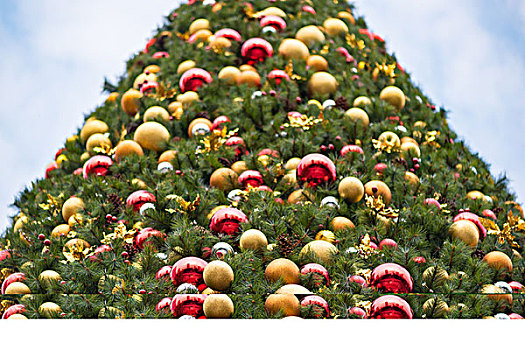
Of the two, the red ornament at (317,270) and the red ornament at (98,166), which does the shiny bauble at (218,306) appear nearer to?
the red ornament at (317,270)

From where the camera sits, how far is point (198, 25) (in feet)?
19.4

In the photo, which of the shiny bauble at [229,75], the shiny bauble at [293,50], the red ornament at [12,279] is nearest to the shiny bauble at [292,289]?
the red ornament at [12,279]

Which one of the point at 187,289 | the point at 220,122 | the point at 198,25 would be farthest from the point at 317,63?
the point at 187,289

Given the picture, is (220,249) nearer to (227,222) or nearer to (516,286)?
(227,222)

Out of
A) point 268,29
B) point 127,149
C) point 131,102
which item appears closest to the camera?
point 127,149

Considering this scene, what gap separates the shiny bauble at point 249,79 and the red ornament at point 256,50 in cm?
33

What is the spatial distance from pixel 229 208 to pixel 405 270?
1.06 metres

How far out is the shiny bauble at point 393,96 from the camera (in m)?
5.21

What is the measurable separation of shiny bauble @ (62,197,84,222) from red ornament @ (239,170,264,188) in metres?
1.05

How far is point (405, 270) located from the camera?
3391mm

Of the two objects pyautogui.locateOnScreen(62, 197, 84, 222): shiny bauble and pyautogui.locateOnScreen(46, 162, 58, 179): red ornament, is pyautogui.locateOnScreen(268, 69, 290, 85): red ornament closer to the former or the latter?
pyautogui.locateOnScreen(62, 197, 84, 222): shiny bauble

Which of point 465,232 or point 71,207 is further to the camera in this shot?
point 71,207

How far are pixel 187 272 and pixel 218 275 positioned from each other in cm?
21
